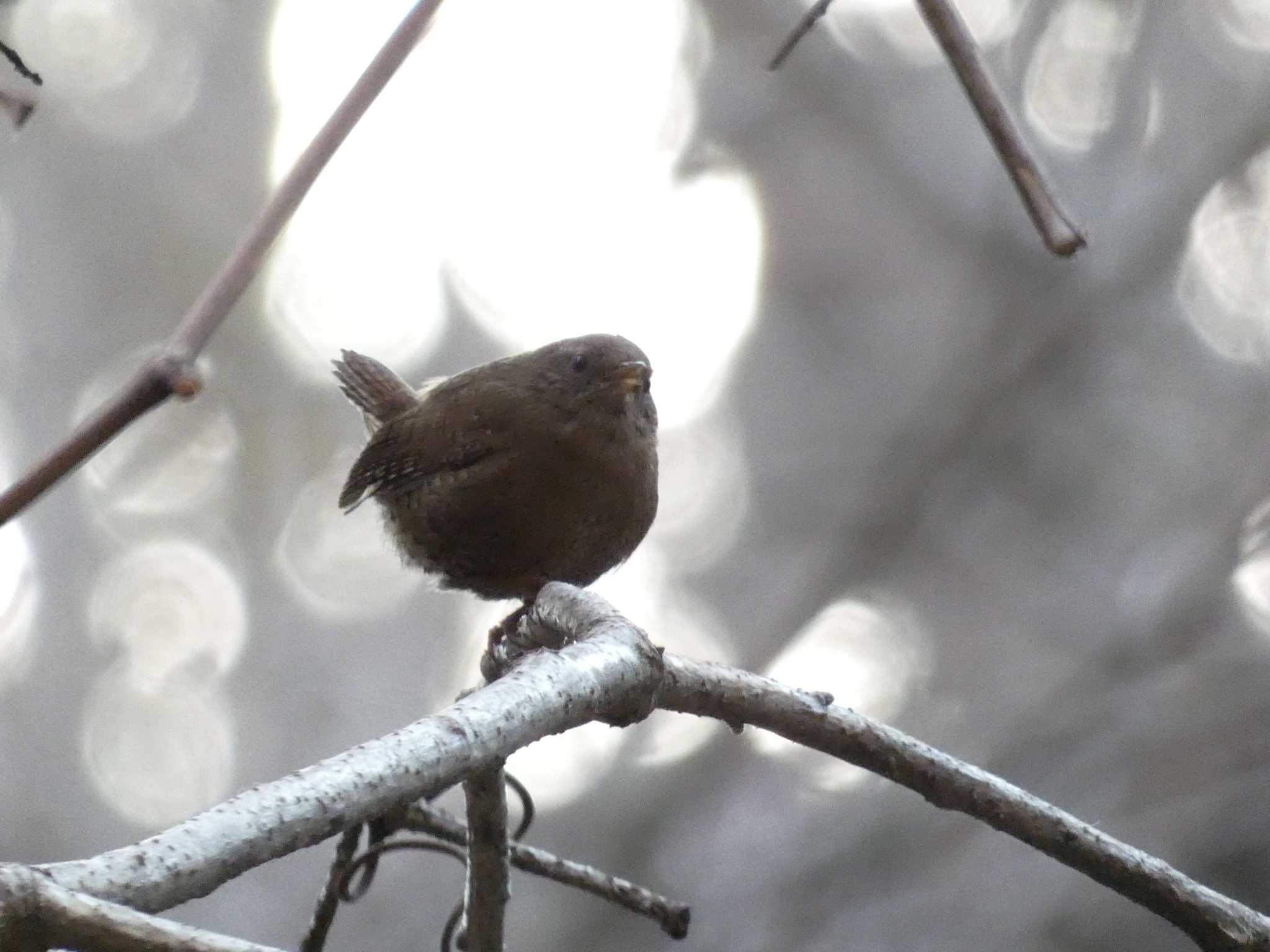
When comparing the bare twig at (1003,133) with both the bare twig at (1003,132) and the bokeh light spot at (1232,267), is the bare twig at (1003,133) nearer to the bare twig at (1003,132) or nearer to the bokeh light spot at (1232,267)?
the bare twig at (1003,132)

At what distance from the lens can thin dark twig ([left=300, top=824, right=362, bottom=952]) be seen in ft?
5.61

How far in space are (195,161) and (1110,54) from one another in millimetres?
2502

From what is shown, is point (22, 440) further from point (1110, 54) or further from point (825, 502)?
point (1110, 54)

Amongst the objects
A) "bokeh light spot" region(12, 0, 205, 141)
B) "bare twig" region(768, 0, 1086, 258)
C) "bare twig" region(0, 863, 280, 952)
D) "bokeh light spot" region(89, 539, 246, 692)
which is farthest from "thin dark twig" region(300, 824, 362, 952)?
"bokeh light spot" region(12, 0, 205, 141)

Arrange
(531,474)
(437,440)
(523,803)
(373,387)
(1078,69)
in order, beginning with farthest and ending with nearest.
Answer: (373,387) → (1078,69) → (437,440) → (531,474) → (523,803)

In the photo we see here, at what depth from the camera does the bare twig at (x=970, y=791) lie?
148cm

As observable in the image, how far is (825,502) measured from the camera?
3.54 metres

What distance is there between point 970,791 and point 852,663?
69.1 inches

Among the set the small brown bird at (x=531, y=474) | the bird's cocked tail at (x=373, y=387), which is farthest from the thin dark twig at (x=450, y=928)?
the bird's cocked tail at (x=373, y=387)

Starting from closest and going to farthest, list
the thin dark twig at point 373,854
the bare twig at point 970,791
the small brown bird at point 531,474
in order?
the bare twig at point 970,791, the thin dark twig at point 373,854, the small brown bird at point 531,474

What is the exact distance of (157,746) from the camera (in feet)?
12.2

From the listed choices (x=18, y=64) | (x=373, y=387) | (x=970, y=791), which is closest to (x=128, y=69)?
(x=373, y=387)

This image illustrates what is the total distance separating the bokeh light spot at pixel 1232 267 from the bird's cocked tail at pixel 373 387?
194cm

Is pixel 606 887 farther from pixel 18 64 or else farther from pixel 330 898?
pixel 18 64
